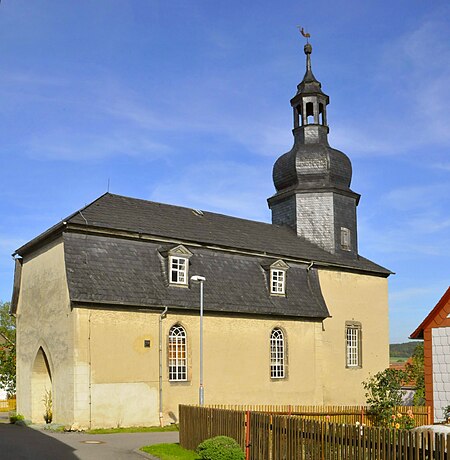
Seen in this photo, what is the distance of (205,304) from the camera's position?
95.2ft

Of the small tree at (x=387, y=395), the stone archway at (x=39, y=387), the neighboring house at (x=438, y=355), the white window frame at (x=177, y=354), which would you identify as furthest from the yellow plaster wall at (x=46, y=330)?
the neighboring house at (x=438, y=355)

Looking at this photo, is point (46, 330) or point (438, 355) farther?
point (46, 330)

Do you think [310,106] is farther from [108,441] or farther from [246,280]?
[108,441]

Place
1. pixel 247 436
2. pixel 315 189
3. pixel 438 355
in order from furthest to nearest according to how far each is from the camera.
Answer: pixel 315 189, pixel 438 355, pixel 247 436

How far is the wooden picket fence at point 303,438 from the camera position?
10.8m

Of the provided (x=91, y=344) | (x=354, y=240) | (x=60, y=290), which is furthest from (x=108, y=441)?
(x=354, y=240)

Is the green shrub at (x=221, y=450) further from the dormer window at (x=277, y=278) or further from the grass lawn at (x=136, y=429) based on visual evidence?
the dormer window at (x=277, y=278)

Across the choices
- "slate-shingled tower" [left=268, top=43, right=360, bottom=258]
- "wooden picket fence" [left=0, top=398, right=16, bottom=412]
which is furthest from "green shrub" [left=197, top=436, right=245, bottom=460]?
"wooden picket fence" [left=0, top=398, right=16, bottom=412]

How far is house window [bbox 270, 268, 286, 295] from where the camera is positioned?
3262cm

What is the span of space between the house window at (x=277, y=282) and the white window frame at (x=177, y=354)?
20.1 feet

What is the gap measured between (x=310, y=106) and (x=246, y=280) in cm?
1428

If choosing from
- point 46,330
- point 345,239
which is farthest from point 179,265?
point 345,239

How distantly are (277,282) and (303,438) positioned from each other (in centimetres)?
1929

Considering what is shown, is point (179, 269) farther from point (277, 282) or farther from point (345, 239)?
point (345, 239)
